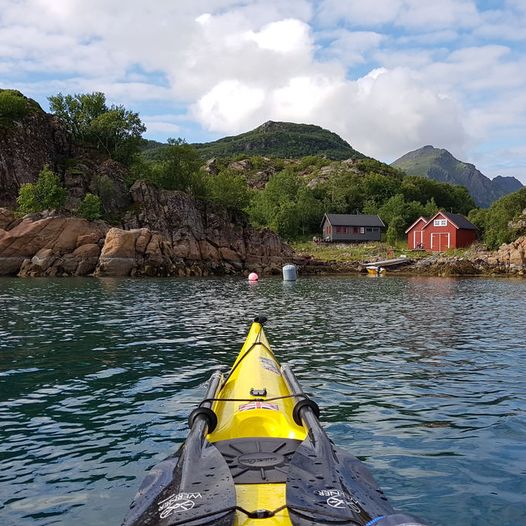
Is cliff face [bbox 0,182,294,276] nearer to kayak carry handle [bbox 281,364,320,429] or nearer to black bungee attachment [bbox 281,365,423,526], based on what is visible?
kayak carry handle [bbox 281,364,320,429]

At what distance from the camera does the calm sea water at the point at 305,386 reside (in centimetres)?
701

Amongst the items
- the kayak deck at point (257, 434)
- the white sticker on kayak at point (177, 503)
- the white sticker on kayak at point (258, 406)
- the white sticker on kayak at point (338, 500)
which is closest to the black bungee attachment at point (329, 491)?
the white sticker on kayak at point (338, 500)

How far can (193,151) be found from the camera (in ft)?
272

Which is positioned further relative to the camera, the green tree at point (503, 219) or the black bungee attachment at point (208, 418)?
the green tree at point (503, 219)

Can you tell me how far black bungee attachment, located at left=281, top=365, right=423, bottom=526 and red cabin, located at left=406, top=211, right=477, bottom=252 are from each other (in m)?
84.9

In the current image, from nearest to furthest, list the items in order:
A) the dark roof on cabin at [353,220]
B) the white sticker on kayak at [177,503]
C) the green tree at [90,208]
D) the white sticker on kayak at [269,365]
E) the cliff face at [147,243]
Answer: the white sticker on kayak at [177,503], the white sticker on kayak at [269,365], the cliff face at [147,243], the green tree at [90,208], the dark roof on cabin at [353,220]

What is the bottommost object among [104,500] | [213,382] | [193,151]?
[104,500]

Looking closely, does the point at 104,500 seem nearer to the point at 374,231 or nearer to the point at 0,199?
the point at 0,199

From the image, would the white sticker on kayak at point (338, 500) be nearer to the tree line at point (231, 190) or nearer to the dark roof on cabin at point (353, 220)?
the tree line at point (231, 190)

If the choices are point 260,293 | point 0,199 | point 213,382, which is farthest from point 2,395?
point 0,199

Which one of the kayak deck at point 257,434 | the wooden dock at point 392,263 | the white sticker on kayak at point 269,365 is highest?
the wooden dock at point 392,263

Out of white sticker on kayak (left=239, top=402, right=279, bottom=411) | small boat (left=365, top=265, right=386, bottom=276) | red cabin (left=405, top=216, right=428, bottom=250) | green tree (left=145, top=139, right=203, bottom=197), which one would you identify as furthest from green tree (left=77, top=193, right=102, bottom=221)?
white sticker on kayak (left=239, top=402, right=279, bottom=411)

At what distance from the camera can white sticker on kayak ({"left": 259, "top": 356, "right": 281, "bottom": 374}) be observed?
991cm

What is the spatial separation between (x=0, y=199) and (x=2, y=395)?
63940mm
